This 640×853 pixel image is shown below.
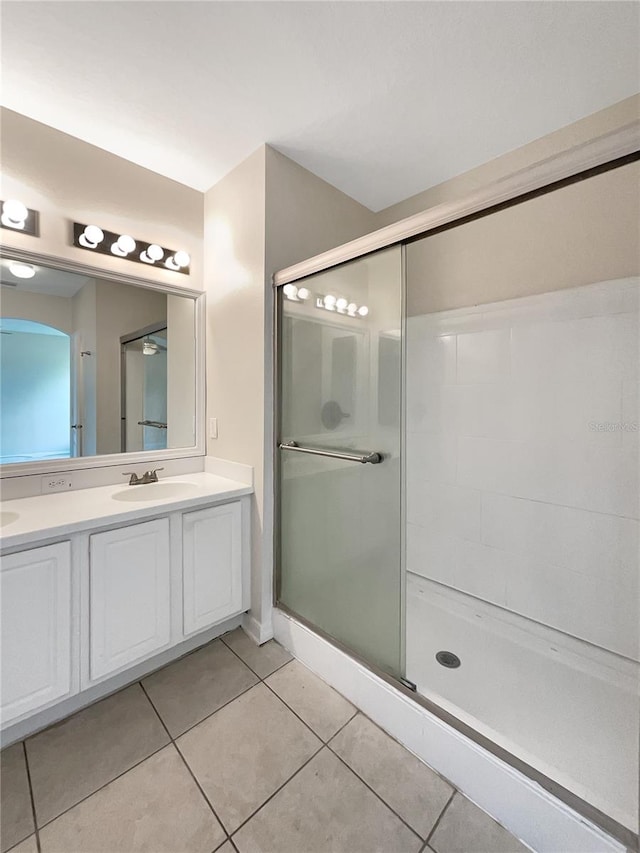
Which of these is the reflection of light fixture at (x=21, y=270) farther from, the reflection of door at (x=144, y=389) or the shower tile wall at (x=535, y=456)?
the shower tile wall at (x=535, y=456)

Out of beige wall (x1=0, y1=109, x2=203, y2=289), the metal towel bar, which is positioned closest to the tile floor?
the metal towel bar

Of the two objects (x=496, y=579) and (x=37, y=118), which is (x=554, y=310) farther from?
Answer: (x=37, y=118)

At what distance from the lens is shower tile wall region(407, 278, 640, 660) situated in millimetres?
1541

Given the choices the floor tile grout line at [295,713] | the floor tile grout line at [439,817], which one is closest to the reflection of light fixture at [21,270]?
the floor tile grout line at [295,713]

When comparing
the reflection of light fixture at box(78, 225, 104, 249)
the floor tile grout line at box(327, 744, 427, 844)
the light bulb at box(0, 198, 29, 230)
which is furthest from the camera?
the reflection of light fixture at box(78, 225, 104, 249)

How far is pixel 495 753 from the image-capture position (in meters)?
1.12

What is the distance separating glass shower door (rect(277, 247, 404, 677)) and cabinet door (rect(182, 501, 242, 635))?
9.7 inches

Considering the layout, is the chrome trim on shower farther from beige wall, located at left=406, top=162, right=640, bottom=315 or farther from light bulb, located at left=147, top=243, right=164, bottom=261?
light bulb, located at left=147, top=243, right=164, bottom=261

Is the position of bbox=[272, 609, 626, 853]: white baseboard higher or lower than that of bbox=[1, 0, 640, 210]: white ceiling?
lower

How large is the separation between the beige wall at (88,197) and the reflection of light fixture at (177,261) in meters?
0.04

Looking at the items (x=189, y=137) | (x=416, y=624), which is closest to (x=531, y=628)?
(x=416, y=624)

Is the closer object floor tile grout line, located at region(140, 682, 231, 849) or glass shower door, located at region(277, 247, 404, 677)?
floor tile grout line, located at region(140, 682, 231, 849)

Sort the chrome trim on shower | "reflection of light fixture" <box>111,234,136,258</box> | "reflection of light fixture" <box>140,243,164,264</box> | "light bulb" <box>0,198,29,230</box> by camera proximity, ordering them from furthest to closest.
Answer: "reflection of light fixture" <box>140,243,164,264</box> → "reflection of light fixture" <box>111,234,136,258</box> → "light bulb" <box>0,198,29,230</box> → the chrome trim on shower

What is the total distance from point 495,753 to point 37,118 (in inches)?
124
